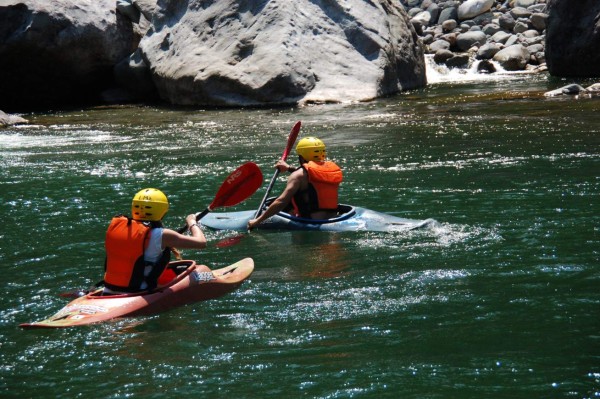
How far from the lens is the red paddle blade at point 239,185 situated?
9.20 m

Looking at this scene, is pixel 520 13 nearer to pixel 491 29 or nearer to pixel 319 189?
pixel 491 29

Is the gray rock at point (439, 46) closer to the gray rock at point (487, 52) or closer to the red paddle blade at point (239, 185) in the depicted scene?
the gray rock at point (487, 52)

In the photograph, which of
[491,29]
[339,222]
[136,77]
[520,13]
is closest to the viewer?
[339,222]

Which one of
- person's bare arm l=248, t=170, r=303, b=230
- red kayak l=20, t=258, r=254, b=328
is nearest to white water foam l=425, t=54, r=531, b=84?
person's bare arm l=248, t=170, r=303, b=230

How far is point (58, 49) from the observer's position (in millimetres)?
20578

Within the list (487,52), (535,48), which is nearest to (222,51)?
(487,52)

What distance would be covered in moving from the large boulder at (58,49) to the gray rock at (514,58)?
979 centimetres

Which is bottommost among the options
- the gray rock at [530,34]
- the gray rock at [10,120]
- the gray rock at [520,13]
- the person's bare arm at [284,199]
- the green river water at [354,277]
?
the green river water at [354,277]

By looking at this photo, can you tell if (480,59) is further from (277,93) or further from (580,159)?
(580,159)

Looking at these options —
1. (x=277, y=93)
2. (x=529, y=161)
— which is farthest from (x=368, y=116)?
(x=529, y=161)

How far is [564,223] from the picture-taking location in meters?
8.91

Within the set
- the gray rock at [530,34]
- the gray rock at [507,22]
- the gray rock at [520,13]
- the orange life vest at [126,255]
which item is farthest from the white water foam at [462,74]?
the orange life vest at [126,255]

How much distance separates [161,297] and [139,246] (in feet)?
1.40

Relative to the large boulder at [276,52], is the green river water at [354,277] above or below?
below
